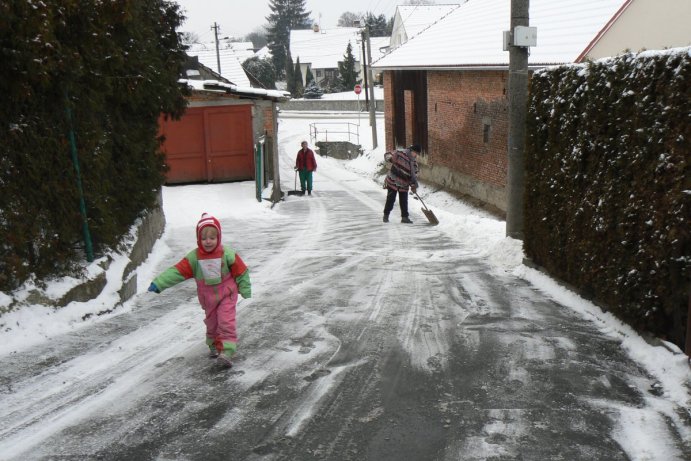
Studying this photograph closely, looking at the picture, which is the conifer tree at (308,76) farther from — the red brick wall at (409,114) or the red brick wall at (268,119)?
→ the red brick wall at (268,119)

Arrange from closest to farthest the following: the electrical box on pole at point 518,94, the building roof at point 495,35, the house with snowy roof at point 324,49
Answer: the electrical box on pole at point 518,94
the building roof at point 495,35
the house with snowy roof at point 324,49

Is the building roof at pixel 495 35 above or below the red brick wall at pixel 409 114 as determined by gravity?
above

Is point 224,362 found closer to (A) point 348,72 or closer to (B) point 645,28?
(B) point 645,28

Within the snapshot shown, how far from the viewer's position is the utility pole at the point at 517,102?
945 centimetres

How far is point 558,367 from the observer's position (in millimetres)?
5375

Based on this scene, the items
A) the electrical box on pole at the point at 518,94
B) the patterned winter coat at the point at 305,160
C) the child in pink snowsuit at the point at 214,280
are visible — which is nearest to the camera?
the child in pink snowsuit at the point at 214,280

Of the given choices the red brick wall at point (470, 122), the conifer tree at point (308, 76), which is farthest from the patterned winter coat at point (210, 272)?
the conifer tree at point (308, 76)

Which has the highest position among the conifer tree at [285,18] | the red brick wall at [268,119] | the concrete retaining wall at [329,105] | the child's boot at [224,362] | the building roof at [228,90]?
the conifer tree at [285,18]

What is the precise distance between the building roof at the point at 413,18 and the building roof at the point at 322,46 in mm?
21080

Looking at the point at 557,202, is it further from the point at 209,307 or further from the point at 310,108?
the point at 310,108

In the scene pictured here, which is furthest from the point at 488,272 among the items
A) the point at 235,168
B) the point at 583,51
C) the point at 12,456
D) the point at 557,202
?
the point at 235,168

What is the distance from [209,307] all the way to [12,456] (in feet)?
6.57

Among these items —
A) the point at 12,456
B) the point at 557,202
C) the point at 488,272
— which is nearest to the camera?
the point at 12,456

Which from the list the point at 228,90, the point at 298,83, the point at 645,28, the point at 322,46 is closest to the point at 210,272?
the point at 228,90
